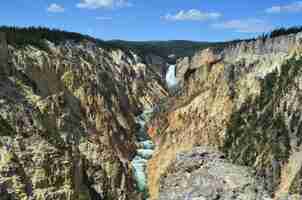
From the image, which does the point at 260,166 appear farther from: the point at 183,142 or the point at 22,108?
the point at 22,108

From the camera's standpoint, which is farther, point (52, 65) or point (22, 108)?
point (52, 65)

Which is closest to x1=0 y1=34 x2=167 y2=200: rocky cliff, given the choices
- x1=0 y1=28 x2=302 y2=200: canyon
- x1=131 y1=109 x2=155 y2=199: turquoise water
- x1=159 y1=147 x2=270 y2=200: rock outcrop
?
x1=0 y1=28 x2=302 y2=200: canyon

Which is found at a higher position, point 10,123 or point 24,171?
point 10,123

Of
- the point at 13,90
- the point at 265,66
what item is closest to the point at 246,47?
the point at 265,66

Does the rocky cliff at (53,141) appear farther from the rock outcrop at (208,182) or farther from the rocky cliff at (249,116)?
the rock outcrop at (208,182)

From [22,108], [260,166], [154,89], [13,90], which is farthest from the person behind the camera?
[154,89]

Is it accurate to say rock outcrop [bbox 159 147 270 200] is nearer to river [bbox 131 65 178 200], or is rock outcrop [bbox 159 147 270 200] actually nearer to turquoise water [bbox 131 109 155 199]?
river [bbox 131 65 178 200]

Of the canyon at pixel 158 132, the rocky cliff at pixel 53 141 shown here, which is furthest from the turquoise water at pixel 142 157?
the rocky cliff at pixel 53 141
